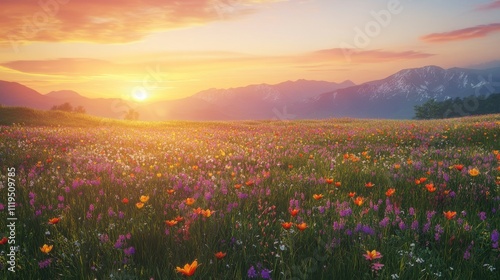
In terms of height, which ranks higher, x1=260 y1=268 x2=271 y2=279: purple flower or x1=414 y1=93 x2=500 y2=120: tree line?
x1=414 y1=93 x2=500 y2=120: tree line

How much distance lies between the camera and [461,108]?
413ft

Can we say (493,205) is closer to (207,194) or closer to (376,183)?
(376,183)

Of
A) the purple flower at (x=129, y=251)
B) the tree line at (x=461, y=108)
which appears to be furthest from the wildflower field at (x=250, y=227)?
the tree line at (x=461, y=108)

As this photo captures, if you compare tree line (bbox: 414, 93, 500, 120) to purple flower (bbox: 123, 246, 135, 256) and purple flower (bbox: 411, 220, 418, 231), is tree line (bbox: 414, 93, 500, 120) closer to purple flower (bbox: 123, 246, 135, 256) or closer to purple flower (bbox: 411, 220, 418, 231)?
purple flower (bbox: 411, 220, 418, 231)

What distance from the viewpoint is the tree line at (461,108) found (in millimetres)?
120562

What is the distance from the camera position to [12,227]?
4031 mm

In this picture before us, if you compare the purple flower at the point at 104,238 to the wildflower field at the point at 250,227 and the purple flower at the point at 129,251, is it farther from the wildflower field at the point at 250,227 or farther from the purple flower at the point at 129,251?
the purple flower at the point at 129,251

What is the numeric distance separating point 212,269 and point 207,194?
6.48 feet

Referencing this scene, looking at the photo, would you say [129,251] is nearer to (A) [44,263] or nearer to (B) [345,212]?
(A) [44,263]

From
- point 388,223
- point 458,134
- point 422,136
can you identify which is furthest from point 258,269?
point 458,134

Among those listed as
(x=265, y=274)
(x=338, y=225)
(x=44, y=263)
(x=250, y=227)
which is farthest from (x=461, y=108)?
(x=44, y=263)

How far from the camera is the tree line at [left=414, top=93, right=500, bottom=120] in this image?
120562 mm

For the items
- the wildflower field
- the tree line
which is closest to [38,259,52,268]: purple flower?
the wildflower field

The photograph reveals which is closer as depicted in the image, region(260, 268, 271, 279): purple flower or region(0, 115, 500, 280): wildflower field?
region(260, 268, 271, 279): purple flower
